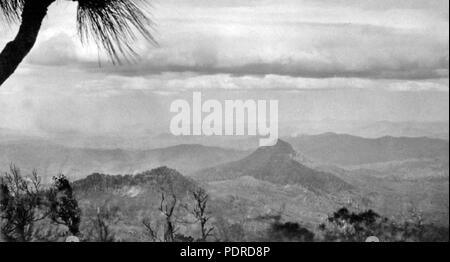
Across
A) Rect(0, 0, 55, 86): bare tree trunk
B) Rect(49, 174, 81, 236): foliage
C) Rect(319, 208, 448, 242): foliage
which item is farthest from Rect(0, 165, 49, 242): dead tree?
Rect(319, 208, 448, 242): foliage

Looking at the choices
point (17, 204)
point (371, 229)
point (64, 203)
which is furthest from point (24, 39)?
point (371, 229)

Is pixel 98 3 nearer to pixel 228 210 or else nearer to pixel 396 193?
pixel 228 210

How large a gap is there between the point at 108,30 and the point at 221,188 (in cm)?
16016

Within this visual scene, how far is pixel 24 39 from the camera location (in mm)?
6738

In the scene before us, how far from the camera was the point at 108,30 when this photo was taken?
735 cm

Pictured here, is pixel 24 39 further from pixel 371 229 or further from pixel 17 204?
pixel 371 229

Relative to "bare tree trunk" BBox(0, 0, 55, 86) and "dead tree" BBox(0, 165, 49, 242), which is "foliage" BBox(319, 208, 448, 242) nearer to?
"dead tree" BBox(0, 165, 49, 242)

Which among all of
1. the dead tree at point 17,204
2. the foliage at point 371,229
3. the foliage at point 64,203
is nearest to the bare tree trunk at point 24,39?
the dead tree at point 17,204

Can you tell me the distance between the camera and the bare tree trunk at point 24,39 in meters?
6.40

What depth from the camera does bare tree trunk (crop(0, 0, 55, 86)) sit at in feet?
21.0

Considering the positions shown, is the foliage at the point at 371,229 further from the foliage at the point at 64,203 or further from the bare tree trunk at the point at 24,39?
the bare tree trunk at the point at 24,39

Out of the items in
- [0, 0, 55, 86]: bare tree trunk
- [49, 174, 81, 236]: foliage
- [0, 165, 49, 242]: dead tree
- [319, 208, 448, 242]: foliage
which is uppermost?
[0, 0, 55, 86]: bare tree trunk
